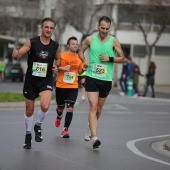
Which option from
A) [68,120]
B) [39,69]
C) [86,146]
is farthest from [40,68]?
[68,120]

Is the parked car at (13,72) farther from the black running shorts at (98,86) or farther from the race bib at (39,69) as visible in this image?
the race bib at (39,69)

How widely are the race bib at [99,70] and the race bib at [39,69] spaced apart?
863mm

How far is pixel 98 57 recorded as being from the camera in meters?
11.9

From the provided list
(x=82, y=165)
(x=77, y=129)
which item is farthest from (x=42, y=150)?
(x=77, y=129)

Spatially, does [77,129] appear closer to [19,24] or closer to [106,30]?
[106,30]

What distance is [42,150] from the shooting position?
11492 mm

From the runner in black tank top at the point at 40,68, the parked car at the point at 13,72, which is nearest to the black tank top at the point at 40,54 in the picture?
the runner in black tank top at the point at 40,68

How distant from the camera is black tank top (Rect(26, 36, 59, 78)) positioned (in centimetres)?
1160

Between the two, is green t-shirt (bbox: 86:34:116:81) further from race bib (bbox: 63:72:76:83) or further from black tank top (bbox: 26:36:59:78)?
race bib (bbox: 63:72:76:83)

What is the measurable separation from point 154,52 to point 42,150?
48462 mm

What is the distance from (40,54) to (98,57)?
99cm

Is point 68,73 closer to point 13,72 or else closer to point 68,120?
point 68,120

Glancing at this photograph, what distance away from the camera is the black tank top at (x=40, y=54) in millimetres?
11602

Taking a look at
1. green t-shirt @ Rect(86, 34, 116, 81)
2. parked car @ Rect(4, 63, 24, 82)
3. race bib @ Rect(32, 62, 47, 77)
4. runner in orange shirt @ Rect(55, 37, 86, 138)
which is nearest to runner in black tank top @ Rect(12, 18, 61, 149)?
race bib @ Rect(32, 62, 47, 77)
